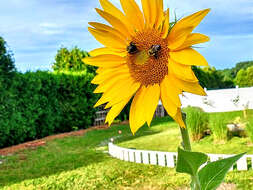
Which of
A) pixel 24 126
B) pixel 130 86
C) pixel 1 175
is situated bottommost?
pixel 1 175

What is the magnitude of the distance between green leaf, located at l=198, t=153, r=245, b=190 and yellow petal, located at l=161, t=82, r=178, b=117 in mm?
262


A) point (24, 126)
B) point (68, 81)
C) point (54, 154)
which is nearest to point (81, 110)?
point (68, 81)

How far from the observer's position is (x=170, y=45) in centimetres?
75

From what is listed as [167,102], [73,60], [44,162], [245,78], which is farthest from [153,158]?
[245,78]

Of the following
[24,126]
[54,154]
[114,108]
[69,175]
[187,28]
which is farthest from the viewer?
[24,126]

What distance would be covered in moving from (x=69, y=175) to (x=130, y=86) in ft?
16.6

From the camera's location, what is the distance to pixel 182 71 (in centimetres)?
70

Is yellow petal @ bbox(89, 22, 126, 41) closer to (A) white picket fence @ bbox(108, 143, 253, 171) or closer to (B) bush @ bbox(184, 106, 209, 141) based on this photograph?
(A) white picket fence @ bbox(108, 143, 253, 171)

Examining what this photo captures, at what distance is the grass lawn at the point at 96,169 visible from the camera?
485 cm

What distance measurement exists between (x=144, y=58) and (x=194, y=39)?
7.8 inches

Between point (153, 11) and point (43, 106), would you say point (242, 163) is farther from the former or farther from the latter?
point (43, 106)

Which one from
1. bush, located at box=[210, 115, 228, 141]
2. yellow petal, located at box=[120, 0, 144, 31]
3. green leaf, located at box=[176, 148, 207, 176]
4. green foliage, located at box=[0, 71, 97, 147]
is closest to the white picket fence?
bush, located at box=[210, 115, 228, 141]

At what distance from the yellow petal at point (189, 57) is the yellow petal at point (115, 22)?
0.55ft

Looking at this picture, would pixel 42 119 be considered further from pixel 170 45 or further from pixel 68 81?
pixel 170 45
